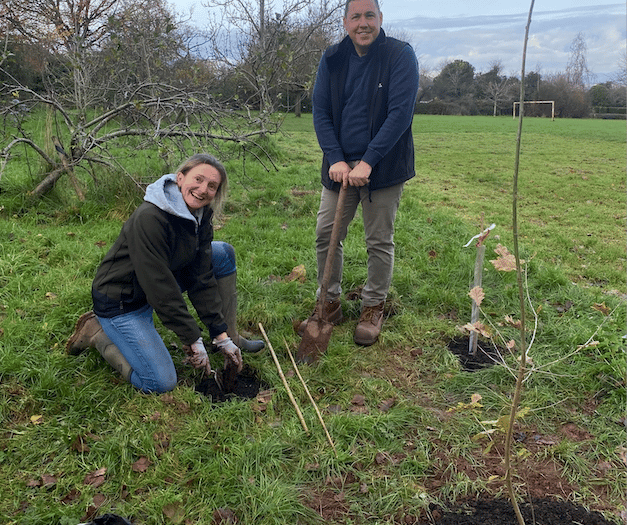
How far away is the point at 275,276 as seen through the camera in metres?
4.56

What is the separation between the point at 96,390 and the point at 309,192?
509 cm

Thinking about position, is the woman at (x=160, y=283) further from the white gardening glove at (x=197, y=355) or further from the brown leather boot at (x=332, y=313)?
the brown leather boot at (x=332, y=313)

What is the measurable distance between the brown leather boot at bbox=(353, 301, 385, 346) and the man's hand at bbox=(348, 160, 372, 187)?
1001 millimetres

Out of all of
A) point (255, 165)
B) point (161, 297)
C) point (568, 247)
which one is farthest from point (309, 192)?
point (161, 297)

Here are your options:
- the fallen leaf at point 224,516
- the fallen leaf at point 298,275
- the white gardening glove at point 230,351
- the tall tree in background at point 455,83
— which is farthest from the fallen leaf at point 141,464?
the tall tree in background at point 455,83

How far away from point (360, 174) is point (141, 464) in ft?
6.90

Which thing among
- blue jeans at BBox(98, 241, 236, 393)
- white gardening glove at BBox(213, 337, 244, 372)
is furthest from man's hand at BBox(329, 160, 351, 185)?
blue jeans at BBox(98, 241, 236, 393)

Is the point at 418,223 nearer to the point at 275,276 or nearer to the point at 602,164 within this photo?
the point at 275,276

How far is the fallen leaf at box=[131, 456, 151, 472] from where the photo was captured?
7.91 ft

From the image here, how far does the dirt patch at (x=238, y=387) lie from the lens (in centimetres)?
299

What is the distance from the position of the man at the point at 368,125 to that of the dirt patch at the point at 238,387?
2.01ft

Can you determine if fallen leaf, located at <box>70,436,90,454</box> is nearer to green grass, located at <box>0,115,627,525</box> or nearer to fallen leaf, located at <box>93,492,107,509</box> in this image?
green grass, located at <box>0,115,627,525</box>

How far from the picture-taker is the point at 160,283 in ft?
8.78

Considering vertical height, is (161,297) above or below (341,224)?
below
